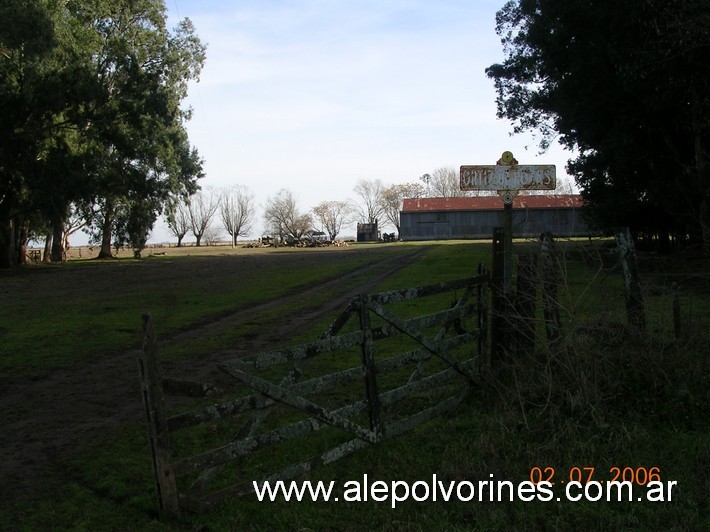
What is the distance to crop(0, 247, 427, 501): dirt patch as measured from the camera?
18.2 feet

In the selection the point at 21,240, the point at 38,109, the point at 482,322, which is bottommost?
the point at 482,322

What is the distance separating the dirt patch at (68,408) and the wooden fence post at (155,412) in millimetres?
1366

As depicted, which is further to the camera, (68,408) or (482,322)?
(68,408)

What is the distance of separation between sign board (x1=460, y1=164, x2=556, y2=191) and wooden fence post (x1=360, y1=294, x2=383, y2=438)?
2.58 metres

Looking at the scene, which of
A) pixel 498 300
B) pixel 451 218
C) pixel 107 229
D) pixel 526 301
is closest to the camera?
pixel 526 301

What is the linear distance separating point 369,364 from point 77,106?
102 feet

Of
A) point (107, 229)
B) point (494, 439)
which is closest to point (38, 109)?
point (107, 229)

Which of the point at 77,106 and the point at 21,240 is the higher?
the point at 77,106

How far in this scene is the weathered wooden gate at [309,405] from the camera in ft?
14.4

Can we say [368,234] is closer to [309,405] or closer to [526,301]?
[526,301]

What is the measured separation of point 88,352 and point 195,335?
2.02m

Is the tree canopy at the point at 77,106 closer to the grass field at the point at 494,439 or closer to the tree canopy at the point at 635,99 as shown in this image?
the tree canopy at the point at 635,99

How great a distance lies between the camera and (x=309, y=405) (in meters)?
5.06
